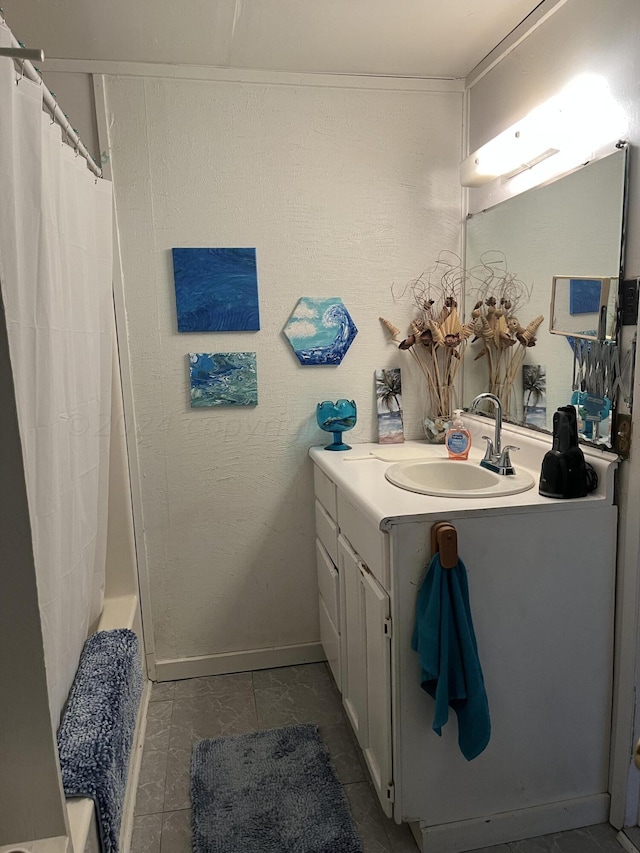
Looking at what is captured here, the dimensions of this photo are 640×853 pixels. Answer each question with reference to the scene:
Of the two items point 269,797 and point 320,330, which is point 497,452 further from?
point 269,797

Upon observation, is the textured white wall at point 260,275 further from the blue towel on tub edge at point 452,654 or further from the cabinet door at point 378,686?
the blue towel on tub edge at point 452,654

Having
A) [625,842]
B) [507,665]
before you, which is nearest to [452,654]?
[507,665]

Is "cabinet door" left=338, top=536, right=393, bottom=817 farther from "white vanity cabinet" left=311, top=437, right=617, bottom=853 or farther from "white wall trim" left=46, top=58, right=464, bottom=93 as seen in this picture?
"white wall trim" left=46, top=58, right=464, bottom=93

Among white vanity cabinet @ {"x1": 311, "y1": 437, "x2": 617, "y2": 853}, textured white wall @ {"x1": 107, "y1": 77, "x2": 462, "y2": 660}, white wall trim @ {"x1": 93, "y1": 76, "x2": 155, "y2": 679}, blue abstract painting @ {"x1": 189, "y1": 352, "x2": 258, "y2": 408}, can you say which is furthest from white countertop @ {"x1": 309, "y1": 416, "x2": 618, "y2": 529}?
white wall trim @ {"x1": 93, "y1": 76, "x2": 155, "y2": 679}

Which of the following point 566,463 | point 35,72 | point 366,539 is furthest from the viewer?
point 366,539

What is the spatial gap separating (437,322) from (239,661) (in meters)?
1.56

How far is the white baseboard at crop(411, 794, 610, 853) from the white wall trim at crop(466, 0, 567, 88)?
2200mm

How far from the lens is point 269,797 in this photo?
5.79ft

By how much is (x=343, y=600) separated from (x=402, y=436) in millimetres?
734

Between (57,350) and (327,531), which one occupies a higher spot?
(57,350)

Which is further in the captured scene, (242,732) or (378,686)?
(242,732)

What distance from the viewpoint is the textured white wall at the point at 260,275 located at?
7.07 ft

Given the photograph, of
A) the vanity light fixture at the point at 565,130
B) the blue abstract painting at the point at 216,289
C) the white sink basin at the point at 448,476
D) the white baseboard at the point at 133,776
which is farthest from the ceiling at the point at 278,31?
the white baseboard at the point at 133,776

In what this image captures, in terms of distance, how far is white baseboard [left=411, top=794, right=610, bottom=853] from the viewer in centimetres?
157
